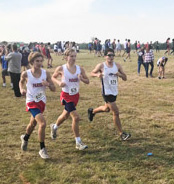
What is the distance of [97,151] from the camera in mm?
5012

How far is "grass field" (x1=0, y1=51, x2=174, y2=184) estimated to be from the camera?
4045mm

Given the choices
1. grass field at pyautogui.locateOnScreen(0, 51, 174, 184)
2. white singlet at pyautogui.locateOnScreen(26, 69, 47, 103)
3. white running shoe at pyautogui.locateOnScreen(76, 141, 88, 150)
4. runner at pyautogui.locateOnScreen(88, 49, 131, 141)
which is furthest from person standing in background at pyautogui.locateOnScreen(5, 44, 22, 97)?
white running shoe at pyautogui.locateOnScreen(76, 141, 88, 150)

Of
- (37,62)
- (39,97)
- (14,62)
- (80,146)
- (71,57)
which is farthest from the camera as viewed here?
(14,62)

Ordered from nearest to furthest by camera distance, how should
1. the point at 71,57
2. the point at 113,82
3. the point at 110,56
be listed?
the point at 71,57, the point at 110,56, the point at 113,82

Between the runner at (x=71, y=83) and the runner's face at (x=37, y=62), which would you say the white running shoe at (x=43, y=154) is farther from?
the runner's face at (x=37, y=62)

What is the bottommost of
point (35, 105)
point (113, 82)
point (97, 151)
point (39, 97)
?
point (97, 151)

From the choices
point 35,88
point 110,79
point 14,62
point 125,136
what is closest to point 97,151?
point 125,136

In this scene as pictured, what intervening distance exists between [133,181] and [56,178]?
1.25 m

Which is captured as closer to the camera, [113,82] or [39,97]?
[39,97]

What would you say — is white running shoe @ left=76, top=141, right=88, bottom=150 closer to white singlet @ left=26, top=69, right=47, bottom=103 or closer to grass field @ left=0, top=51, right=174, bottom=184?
grass field @ left=0, top=51, right=174, bottom=184

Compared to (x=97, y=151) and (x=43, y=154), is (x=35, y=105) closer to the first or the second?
(x=43, y=154)

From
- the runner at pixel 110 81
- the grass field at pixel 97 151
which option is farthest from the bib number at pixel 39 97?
the runner at pixel 110 81

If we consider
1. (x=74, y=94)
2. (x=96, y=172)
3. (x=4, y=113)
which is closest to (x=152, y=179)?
(x=96, y=172)

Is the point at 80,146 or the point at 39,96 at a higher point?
the point at 39,96
